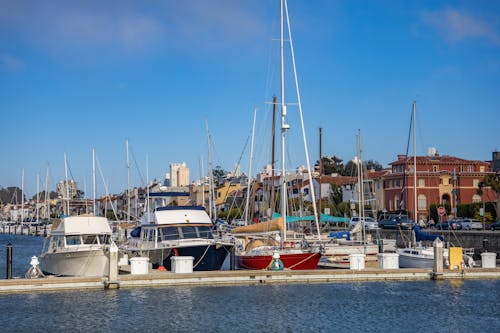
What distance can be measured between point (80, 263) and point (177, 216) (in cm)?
653

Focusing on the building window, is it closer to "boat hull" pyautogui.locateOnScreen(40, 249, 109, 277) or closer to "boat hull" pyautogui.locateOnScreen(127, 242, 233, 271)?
"boat hull" pyautogui.locateOnScreen(127, 242, 233, 271)

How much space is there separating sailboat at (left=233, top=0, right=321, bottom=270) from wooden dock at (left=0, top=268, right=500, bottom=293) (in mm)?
2196

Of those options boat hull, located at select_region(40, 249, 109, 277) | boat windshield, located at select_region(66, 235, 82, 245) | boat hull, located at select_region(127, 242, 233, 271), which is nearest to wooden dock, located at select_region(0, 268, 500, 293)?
boat hull, located at select_region(127, 242, 233, 271)

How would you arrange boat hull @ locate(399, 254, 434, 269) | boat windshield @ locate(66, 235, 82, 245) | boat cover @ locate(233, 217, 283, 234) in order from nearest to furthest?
boat windshield @ locate(66, 235, 82, 245), boat cover @ locate(233, 217, 283, 234), boat hull @ locate(399, 254, 434, 269)

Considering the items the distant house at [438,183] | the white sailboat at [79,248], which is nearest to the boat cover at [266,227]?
the white sailboat at [79,248]

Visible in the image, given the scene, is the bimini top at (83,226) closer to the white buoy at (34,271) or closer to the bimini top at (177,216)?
the bimini top at (177,216)

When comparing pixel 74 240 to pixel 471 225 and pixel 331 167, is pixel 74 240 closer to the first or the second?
pixel 471 225

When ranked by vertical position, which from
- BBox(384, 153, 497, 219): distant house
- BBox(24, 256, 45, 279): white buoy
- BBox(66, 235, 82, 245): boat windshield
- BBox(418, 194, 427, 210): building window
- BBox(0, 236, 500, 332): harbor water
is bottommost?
BBox(0, 236, 500, 332): harbor water

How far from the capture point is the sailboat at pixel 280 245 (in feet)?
142

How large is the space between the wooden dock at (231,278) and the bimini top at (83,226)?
862 centimetres

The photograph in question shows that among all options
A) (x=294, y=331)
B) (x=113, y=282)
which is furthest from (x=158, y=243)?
(x=294, y=331)

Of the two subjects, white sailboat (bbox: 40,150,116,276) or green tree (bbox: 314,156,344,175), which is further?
green tree (bbox: 314,156,344,175)

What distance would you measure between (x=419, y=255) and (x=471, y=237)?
19.1 meters

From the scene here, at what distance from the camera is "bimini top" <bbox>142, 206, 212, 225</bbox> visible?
45.0 metres
